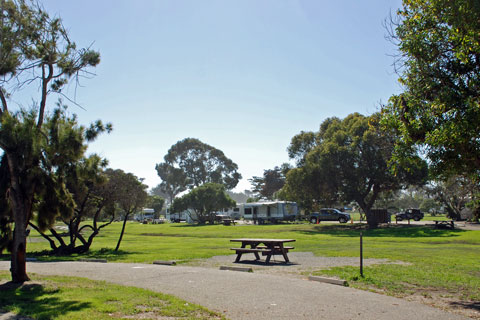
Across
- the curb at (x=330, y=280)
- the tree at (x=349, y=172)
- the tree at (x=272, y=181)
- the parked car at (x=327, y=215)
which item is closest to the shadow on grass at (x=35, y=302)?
the curb at (x=330, y=280)

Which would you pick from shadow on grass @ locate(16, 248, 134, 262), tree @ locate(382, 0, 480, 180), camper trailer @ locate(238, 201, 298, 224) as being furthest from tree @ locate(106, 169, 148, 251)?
camper trailer @ locate(238, 201, 298, 224)

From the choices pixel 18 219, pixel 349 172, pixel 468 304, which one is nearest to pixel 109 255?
pixel 18 219

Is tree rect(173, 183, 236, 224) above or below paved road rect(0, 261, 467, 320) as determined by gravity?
above

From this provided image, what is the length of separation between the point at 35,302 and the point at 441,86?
8549mm

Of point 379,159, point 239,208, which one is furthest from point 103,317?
point 239,208

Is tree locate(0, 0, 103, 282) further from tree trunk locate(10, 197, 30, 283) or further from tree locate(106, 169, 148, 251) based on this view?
tree locate(106, 169, 148, 251)

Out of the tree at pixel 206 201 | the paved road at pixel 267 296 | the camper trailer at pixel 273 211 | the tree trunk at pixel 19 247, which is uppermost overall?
the tree at pixel 206 201

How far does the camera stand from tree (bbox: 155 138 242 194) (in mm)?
91250

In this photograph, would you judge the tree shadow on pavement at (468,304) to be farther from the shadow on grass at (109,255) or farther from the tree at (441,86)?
the shadow on grass at (109,255)

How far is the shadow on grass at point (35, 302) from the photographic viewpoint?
6191 mm

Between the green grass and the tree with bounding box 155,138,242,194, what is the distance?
8228 centimetres

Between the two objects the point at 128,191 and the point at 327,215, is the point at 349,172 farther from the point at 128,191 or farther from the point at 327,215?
the point at 128,191

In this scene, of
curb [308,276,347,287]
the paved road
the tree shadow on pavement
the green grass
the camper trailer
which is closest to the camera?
the green grass

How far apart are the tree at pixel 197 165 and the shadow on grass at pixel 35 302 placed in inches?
3240
